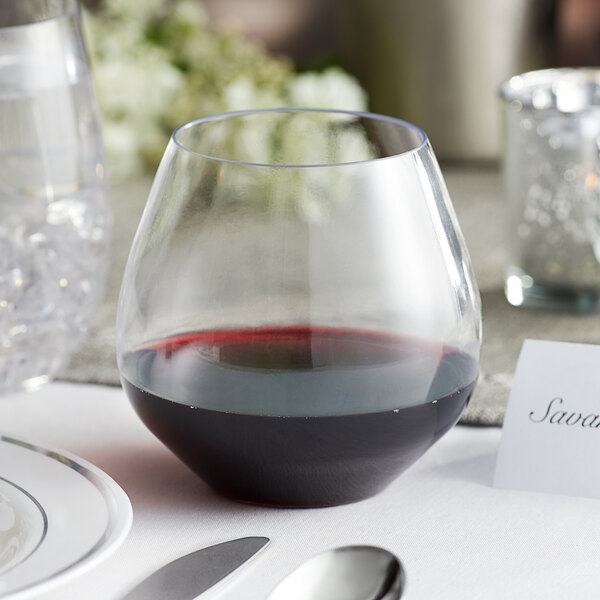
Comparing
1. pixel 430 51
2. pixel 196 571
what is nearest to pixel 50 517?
pixel 196 571

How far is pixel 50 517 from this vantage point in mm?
374

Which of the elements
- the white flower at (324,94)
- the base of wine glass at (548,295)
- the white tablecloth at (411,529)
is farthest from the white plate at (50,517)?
the white flower at (324,94)

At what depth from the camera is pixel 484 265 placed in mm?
854

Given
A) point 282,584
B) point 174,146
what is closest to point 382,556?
point 282,584

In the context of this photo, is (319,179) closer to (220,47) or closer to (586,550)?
(586,550)

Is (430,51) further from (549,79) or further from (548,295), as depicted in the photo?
(548,295)

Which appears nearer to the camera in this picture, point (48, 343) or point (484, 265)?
point (48, 343)

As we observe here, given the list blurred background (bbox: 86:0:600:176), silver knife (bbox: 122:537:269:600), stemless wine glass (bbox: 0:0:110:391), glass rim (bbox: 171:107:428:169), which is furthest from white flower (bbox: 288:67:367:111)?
silver knife (bbox: 122:537:269:600)

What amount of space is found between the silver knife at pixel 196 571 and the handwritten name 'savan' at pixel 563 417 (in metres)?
0.14

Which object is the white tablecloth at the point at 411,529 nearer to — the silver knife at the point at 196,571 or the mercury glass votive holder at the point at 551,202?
the silver knife at the point at 196,571

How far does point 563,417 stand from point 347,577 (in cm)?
14

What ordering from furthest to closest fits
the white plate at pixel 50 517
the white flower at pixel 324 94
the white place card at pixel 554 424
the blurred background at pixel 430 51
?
the blurred background at pixel 430 51 < the white flower at pixel 324 94 < the white place card at pixel 554 424 < the white plate at pixel 50 517

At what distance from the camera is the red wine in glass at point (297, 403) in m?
0.38

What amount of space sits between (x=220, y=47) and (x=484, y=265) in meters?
0.42
